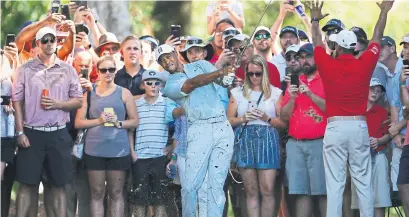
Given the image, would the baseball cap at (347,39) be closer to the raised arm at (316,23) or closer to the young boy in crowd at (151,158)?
the raised arm at (316,23)

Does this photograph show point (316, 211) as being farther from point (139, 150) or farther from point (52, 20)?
point (52, 20)

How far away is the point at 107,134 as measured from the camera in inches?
736

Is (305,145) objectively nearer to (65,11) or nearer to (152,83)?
(152,83)

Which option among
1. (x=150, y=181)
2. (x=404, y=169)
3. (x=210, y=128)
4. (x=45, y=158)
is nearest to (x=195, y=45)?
(x=210, y=128)

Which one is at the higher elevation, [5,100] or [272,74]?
[272,74]

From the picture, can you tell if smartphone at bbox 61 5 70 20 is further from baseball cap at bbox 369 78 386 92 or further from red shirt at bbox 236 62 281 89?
baseball cap at bbox 369 78 386 92

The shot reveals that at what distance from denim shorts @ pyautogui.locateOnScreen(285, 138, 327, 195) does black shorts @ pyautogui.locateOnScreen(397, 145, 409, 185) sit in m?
1.11

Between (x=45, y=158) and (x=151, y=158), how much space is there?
4.57 feet

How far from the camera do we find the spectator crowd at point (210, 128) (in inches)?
688

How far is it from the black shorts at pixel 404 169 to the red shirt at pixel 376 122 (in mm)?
544

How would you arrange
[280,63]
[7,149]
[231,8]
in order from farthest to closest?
[231,8]
[280,63]
[7,149]

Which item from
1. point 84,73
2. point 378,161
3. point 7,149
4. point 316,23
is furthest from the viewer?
point 84,73

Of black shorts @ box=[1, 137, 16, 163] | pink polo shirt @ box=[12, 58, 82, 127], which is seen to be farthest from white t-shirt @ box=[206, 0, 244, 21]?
black shorts @ box=[1, 137, 16, 163]

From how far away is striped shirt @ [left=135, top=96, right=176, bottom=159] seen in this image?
61.9ft
